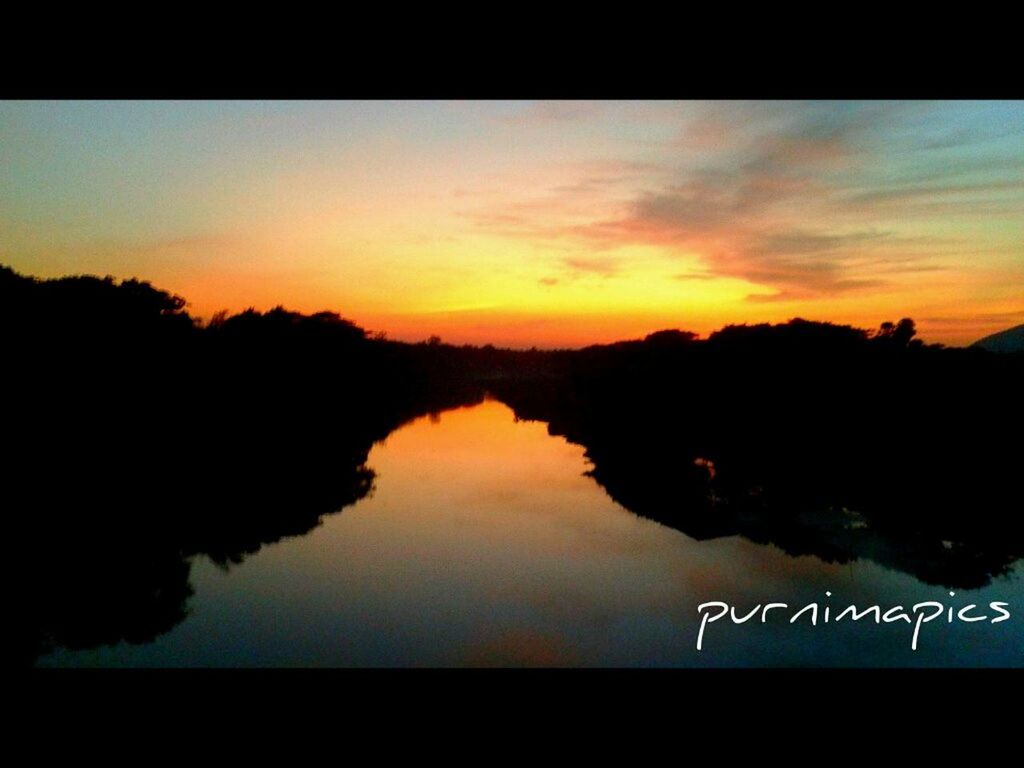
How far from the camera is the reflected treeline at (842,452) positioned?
6.78 meters

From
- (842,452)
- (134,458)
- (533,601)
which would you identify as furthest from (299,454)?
(842,452)

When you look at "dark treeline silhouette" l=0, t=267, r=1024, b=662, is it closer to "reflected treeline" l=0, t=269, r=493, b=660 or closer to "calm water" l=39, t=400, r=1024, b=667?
"reflected treeline" l=0, t=269, r=493, b=660

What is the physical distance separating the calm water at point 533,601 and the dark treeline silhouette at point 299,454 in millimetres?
399

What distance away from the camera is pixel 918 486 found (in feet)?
27.7

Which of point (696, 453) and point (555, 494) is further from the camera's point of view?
A: point (696, 453)

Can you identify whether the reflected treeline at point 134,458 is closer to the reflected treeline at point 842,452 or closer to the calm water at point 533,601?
the calm water at point 533,601

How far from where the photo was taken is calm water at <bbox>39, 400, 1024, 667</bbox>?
4.52 meters

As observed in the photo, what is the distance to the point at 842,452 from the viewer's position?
10125 mm

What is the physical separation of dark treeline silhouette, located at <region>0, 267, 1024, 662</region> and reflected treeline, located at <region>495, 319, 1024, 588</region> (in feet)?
0.13

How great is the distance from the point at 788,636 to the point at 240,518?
255 inches

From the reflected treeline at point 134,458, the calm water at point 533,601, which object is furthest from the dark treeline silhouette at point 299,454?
the calm water at point 533,601
